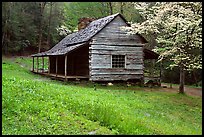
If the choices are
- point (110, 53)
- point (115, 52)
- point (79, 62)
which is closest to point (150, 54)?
point (115, 52)

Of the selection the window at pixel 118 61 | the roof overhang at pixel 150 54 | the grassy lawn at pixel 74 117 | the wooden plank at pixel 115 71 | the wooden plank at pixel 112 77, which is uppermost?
the roof overhang at pixel 150 54

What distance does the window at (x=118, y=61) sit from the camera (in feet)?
75.2

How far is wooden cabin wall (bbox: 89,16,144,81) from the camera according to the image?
22.0 m

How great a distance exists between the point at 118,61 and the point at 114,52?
2.89 feet

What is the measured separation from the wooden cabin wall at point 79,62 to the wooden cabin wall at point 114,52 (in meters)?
1.30

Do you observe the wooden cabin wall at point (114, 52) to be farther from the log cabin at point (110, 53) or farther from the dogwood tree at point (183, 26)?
the dogwood tree at point (183, 26)

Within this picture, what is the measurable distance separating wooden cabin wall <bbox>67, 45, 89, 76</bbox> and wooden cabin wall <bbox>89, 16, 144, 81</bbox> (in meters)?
1.30

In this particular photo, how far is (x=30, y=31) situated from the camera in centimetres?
4212

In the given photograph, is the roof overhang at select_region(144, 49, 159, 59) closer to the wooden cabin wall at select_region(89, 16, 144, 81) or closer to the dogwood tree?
the wooden cabin wall at select_region(89, 16, 144, 81)

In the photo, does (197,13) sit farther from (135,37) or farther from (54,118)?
(54,118)

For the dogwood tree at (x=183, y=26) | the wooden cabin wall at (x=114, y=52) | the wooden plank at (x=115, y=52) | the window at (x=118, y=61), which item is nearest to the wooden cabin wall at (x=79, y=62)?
the wooden plank at (x=115, y=52)

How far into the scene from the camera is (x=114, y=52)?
2266cm

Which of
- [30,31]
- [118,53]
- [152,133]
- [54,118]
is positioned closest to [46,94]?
[54,118]

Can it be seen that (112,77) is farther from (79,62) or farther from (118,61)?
(79,62)
